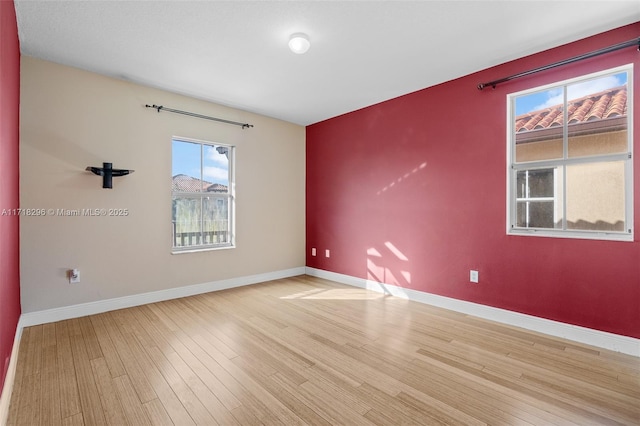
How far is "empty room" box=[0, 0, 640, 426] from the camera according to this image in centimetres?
193

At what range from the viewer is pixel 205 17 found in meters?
2.35

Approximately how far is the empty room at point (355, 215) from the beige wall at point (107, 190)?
0.07 ft

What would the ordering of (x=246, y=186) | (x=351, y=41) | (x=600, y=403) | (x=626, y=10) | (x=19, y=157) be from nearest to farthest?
(x=600, y=403) < (x=626, y=10) < (x=351, y=41) < (x=19, y=157) < (x=246, y=186)

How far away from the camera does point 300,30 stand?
8.25ft

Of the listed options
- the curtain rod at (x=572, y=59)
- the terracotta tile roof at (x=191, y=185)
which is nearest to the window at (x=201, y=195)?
the terracotta tile roof at (x=191, y=185)

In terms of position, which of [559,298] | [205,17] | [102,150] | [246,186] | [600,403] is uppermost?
[205,17]

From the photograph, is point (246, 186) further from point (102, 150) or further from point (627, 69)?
point (627, 69)

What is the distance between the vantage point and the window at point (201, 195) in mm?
3980

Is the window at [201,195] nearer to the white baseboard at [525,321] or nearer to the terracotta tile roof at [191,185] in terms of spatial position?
the terracotta tile roof at [191,185]

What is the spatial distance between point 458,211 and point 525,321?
1275mm

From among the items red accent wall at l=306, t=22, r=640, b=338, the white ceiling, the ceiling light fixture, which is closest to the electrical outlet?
the white ceiling

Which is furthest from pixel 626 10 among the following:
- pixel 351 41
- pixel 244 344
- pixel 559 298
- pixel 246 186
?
pixel 246 186

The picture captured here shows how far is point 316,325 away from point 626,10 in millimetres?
3671

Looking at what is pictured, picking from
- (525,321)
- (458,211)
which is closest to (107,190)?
(458,211)
